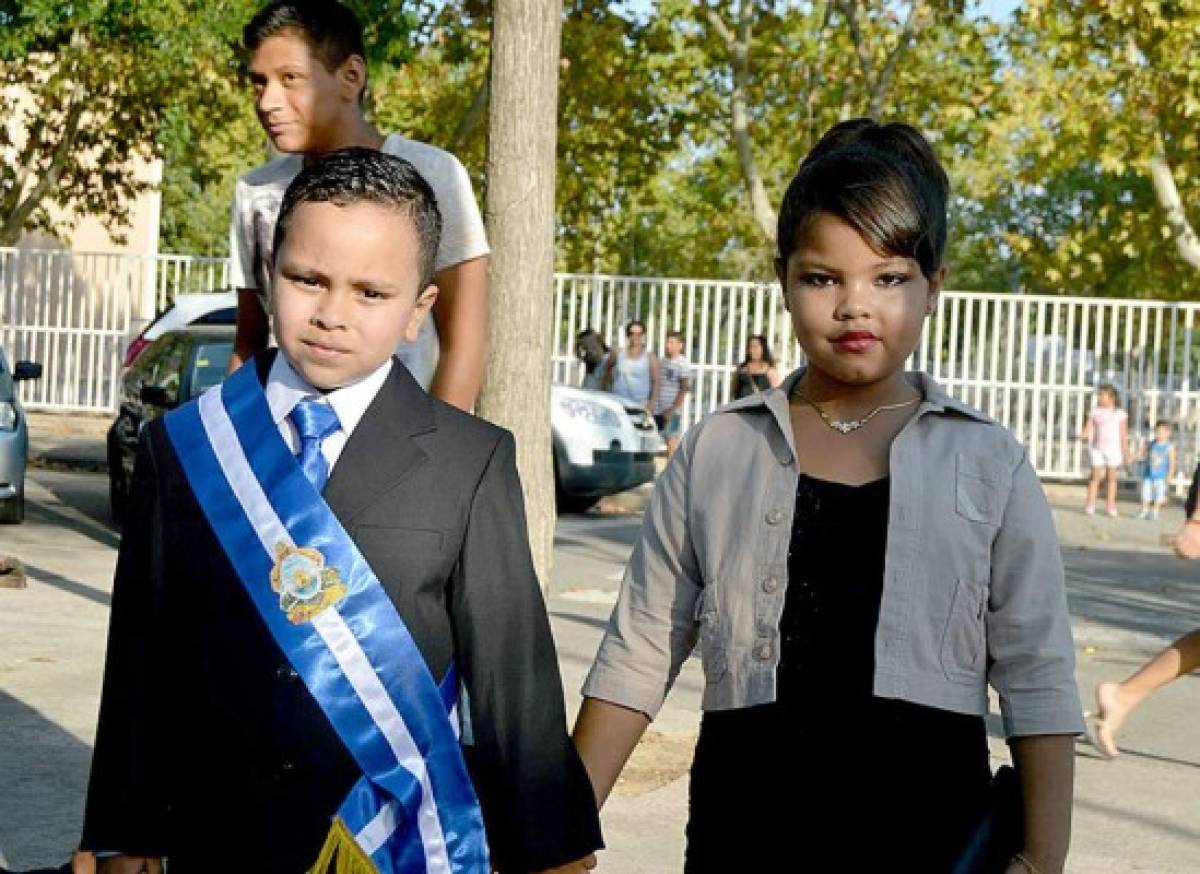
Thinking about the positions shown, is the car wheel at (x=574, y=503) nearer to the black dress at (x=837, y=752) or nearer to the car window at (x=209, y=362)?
the car window at (x=209, y=362)

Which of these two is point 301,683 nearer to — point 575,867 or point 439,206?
point 575,867

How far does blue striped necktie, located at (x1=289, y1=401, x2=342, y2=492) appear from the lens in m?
2.84

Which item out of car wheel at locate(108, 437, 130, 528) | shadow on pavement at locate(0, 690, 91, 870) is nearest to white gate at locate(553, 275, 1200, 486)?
car wheel at locate(108, 437, 130, 528)

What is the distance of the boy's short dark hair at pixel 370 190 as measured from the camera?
286 centimetres

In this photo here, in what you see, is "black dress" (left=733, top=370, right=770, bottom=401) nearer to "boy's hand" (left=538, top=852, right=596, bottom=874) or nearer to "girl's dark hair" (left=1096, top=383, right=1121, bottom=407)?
"girl's dark hair" (left=1096, top=383, right=1121, bottom=407)

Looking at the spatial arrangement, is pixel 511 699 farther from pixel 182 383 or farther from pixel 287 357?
pixel 182 383

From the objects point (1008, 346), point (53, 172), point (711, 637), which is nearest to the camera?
point (711, 637)

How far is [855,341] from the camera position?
2.94 m

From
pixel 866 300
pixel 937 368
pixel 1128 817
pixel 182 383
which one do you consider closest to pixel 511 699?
pixel 866 300

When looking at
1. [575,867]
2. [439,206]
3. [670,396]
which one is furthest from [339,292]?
[670,396]

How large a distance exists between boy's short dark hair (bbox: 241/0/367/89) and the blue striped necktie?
1.38 metres

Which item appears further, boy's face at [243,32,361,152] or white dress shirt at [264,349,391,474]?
boy's face at [243,32,361,152]

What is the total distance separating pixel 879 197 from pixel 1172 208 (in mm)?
25334

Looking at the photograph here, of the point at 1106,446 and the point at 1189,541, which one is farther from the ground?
the point at 1189,541
